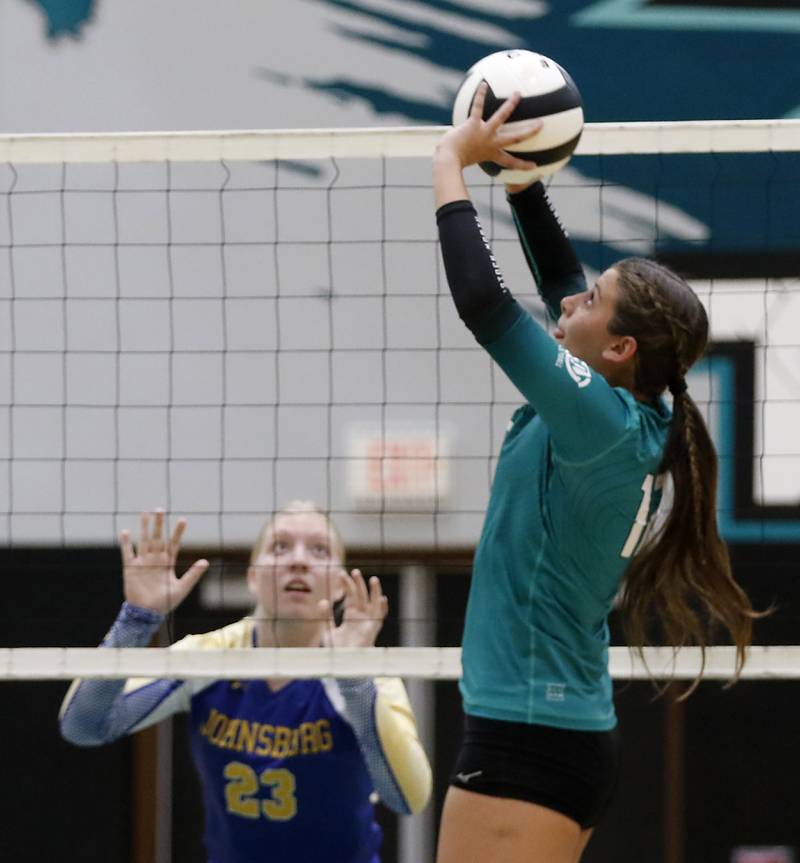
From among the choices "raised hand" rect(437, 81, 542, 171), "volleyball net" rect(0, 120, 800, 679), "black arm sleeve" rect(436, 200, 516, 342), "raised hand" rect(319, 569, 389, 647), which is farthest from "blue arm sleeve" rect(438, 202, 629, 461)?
"volleyball net" rect(0, 120, 800, 679)

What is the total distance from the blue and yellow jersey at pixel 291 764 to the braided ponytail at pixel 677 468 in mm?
850

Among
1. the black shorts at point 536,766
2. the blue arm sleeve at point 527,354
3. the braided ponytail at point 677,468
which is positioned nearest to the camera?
the blue arm sleeve at point 527,354

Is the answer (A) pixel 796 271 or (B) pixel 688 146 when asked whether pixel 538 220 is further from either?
(A) pixel 796 271

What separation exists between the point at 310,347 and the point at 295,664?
2.18 m

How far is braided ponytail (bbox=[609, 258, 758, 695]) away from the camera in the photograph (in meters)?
2.73

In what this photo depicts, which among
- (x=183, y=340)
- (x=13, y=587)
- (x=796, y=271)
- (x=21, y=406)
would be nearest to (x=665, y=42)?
(x=796, y=271)

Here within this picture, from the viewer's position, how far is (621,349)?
2.76 meters

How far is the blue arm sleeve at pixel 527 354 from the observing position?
8.20ft

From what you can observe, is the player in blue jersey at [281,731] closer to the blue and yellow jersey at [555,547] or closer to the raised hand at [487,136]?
the blue and yellow jersey at [555,547]

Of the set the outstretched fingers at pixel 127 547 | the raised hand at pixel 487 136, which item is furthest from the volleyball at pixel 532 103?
the outstretched fingers at pixel 127 547

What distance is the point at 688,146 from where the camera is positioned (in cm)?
365

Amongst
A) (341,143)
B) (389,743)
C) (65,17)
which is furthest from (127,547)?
(65,17)

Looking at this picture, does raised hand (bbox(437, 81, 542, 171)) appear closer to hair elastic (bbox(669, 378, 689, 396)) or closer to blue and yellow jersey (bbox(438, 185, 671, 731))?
blue and yellow jersey (bbox(438, 185, 671, 731))

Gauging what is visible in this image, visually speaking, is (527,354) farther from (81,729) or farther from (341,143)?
(81,729)
